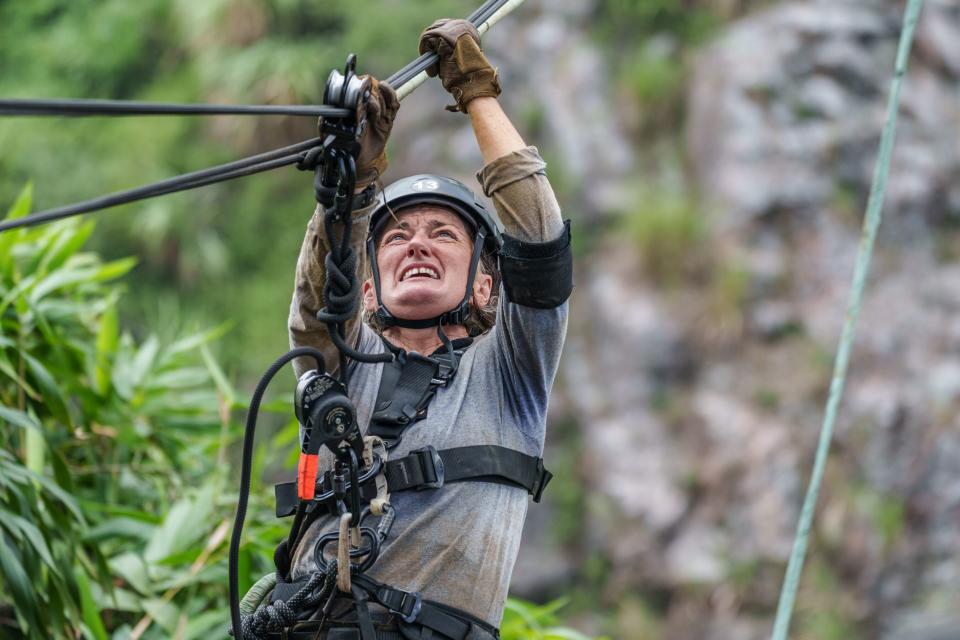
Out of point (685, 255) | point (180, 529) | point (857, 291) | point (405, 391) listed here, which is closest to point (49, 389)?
point (180, 529)

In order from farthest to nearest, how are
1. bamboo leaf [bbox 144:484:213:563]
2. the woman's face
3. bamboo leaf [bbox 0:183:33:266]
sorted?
bamboo leaf [bbox 0:183:33:266] < bamboo leaf [bbox 144:484:213:563] < the woman's face

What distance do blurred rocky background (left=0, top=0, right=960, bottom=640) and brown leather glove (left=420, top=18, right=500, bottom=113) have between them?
626cm

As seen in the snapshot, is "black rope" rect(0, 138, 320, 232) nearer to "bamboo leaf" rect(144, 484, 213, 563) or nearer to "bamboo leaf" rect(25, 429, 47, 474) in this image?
"bamboo leaf" rect(25, 429, 47, 474)

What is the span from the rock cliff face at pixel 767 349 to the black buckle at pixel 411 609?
22.3ft

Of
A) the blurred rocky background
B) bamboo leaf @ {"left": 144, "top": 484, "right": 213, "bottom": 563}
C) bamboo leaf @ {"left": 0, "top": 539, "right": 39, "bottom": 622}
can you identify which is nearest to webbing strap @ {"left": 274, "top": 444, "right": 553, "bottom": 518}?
bamboo leaf @ {"left": 0, "top": 539, "right": 39, "bottom": 622}

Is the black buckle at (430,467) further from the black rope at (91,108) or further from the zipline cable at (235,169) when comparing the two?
the black rope at (91,108)

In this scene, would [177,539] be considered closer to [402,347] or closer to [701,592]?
[402,347]

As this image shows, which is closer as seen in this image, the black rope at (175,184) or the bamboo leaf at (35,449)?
the black rope at (175,184)

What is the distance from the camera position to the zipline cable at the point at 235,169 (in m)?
2.40

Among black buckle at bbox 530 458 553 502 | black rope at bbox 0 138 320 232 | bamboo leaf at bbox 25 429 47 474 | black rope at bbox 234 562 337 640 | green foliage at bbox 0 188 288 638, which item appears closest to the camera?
black rope at bbox 0 138 320 232

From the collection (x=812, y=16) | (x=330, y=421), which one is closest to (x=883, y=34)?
(x=812, y=16)

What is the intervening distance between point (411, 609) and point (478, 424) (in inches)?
17.4

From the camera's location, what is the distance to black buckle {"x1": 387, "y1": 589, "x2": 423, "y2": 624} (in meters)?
2.76

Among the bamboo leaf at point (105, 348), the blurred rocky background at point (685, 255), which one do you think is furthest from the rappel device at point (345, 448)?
the blurred rocky background at point (685, 255)
